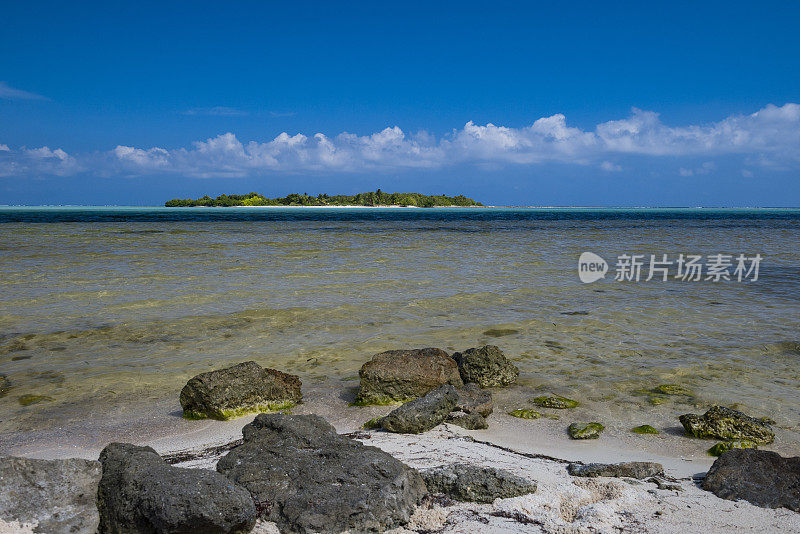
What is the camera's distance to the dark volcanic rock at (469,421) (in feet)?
15.6

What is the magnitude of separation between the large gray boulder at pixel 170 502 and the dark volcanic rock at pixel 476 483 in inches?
43.1

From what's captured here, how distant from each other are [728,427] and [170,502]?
14.0 feet

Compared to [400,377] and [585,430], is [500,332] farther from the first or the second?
[585,430]

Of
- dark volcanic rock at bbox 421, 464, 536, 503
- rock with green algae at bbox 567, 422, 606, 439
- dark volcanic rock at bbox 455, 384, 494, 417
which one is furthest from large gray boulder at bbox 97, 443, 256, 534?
rock with green algae at bbox 567, 422, 606, 439

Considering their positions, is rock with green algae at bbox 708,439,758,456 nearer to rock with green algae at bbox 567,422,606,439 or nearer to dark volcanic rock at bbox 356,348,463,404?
rock with green algae at bbox 567,422,606,439

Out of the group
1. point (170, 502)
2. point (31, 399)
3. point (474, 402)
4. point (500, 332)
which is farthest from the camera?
point (500, 332)

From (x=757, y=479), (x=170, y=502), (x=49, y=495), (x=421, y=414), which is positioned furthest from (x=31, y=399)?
(x=757, y=479)

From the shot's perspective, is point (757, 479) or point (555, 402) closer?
point (757, 479)

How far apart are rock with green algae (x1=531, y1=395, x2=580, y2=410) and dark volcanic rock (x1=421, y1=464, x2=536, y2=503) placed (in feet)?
6.92

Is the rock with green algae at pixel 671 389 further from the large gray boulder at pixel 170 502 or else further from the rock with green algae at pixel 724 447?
the large gray boulder at pixel 170 502

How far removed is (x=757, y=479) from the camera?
3.31m

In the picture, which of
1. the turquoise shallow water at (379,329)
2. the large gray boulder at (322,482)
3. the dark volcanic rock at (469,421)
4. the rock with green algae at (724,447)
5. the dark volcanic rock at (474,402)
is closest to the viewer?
the large gray boulder at (322,482)

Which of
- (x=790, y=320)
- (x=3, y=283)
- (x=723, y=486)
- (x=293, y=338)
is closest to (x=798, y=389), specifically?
(x=723, y=486)

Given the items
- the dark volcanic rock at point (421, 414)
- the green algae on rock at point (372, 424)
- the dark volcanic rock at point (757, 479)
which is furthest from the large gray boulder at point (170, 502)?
the dark volcanic rock at point (757, 479)
